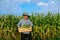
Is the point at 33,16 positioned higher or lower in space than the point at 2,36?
higher

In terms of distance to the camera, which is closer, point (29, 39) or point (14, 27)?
point (29, 39)

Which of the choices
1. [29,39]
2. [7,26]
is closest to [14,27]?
[7,26]

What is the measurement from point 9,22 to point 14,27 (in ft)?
1.03

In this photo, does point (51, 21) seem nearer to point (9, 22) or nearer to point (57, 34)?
point (57, 34)

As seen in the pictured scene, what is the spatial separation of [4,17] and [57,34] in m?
2.43

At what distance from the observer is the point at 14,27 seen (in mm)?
11445

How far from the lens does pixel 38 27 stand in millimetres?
11391

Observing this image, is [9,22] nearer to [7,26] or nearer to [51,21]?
[7,26]

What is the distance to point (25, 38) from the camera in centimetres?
1000

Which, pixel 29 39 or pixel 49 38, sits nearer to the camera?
pixel 29 39

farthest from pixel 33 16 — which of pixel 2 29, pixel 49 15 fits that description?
pixel 2 29

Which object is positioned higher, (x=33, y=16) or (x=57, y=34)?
(x=33, y=16)

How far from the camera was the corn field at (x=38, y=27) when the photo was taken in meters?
11.2

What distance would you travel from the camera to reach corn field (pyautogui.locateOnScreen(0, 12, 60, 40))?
11234mm
